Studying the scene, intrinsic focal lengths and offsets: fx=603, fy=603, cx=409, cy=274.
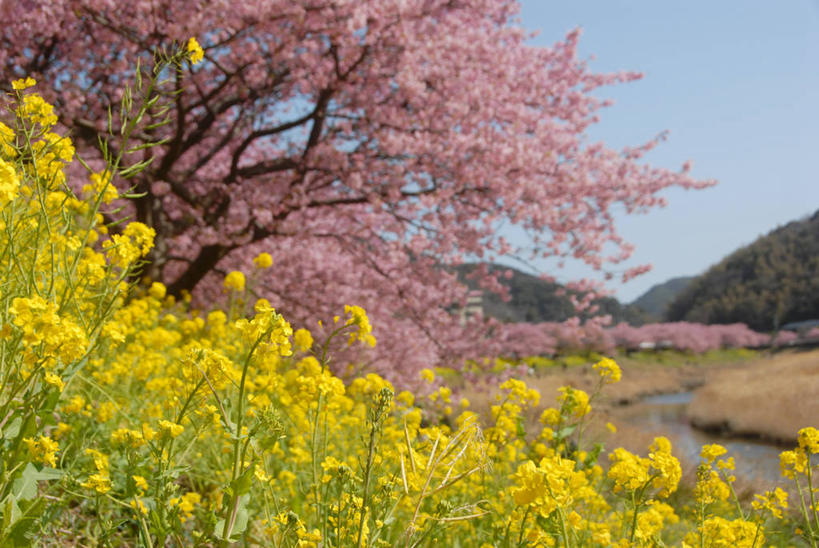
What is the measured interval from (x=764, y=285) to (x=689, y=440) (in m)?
59.5

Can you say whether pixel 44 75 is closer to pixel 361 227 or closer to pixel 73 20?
pixel 73 20

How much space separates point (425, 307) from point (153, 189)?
13.5 ft

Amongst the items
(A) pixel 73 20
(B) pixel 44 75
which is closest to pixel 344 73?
(A) pixel 73 20

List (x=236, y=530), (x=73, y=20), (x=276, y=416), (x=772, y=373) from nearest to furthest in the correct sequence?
(x=236, y=530) < (x=276, y=416) < (x=73, y=20) < (x=772, y=373)

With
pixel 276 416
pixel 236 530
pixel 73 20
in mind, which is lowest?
pixel 236 530

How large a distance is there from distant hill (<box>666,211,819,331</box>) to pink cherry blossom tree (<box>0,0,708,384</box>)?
64.5 metres

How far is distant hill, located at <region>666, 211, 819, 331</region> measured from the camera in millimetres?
62781

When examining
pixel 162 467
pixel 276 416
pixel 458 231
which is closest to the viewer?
pixel 276 416

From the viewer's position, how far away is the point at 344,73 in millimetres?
8070

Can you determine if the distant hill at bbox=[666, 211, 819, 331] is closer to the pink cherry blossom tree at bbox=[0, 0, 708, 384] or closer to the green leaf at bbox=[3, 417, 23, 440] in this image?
the pink cherry blossom tree at bbox=[0, 0, 708, 384]

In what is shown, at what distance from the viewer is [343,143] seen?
889cm

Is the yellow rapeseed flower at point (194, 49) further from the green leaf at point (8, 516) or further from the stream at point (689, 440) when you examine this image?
the stream at point (689, 440)

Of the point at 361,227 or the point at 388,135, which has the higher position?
the point at 388,135

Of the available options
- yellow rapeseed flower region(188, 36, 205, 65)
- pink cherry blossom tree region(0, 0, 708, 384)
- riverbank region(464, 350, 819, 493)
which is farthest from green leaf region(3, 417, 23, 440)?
pink cherry blossom tree region(0, 0, 708, 384)
